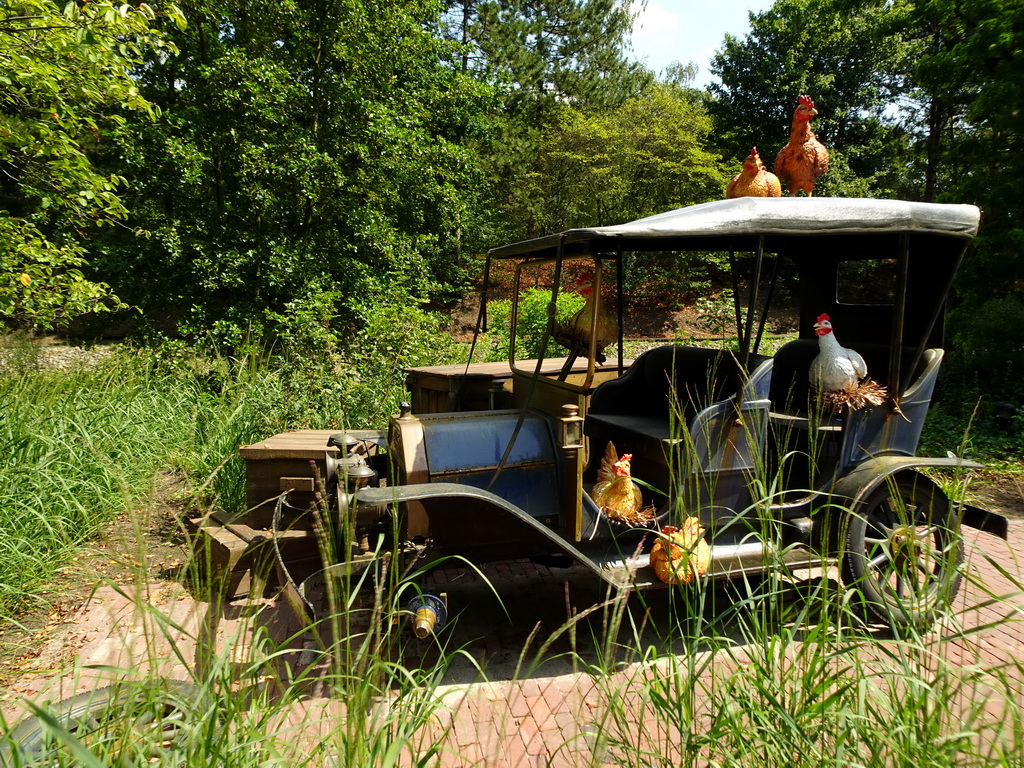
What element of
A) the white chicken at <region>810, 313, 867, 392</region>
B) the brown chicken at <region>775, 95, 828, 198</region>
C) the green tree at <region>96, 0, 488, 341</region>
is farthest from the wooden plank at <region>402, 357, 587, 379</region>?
the green tree at <region>96, 0, 488, 341</region>

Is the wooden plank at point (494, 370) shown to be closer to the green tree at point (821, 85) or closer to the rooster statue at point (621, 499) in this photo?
the rooster statue at point (621, 499)

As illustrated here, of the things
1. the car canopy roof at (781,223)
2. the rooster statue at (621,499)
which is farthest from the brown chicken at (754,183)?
the rooster statue at (621,499)

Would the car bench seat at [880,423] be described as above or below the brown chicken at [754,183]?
below

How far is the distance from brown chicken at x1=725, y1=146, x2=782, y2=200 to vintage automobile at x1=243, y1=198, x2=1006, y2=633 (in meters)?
0.32

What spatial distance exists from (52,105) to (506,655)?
5.20 metres

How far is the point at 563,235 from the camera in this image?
3.06 meters

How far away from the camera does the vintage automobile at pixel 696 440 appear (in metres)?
3.11

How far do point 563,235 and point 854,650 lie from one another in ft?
6.73

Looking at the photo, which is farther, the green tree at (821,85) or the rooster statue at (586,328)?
the green tree at (821,85)

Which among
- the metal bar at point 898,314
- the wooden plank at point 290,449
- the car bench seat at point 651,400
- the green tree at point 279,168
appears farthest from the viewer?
the green tree at point 279,168

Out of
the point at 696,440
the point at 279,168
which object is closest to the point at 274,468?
the point at 696,440

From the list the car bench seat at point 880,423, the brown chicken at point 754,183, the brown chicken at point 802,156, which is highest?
the brown chicken at point 802,156

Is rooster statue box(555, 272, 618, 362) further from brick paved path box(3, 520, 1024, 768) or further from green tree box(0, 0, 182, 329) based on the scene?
green tree box(0, 0, 182, 329)

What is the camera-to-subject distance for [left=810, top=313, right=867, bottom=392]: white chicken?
350 cm
